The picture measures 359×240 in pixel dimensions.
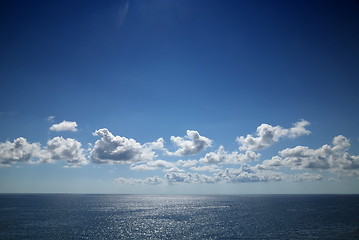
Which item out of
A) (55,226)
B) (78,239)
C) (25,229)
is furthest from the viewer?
(55,226)

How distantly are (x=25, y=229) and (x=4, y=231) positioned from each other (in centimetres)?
547

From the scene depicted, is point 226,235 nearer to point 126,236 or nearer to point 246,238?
point 246,238

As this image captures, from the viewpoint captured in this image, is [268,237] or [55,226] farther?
[55,226]

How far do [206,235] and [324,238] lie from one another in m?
31.7

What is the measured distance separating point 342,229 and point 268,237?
30908 millimetres

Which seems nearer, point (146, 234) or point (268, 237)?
point (268, 237)

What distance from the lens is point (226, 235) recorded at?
7006 cm

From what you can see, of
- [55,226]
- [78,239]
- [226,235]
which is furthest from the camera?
[55,226]

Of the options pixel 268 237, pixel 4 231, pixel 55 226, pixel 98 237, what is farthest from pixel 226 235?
pixel 4 231

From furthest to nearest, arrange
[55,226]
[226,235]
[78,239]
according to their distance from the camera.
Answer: [55,226], [226,235], [78,239]

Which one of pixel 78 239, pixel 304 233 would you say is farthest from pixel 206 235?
pixel 78 239

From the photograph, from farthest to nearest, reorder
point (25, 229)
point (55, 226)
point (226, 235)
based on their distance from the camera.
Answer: point (55, 226) < point (25, 229) < point (226, 235)

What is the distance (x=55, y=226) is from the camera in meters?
82.2

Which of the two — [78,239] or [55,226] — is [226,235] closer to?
[78,239]
